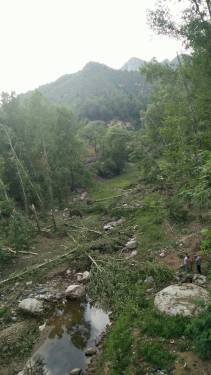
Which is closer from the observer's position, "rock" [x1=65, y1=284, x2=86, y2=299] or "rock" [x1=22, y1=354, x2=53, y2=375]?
"rock" [x1=22, y1=354, x2=53, y2=375]

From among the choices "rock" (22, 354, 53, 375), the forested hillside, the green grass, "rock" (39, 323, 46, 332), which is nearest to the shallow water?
"rock" (22, 354, 53, 375)

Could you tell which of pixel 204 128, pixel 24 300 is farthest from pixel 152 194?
pixel 24 300

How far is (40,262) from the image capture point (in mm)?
18766

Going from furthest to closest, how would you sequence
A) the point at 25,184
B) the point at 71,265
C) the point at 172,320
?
the point at 25,184 → the point at 71,265 → the point at 172,320

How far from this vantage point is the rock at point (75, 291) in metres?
14.7

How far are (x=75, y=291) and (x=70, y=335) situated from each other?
245 centimetres

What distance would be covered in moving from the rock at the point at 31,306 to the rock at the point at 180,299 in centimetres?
492

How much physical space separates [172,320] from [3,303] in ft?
26.2

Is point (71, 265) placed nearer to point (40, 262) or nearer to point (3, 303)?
point (40, 262)

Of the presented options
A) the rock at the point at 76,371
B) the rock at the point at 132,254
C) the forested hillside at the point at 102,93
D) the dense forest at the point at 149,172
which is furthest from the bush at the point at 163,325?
the forested hillside at the point at 102,93

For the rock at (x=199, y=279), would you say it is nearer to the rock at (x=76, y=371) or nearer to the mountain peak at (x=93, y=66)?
the rock at (x=76, y=371)

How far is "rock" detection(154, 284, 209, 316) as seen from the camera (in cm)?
1093

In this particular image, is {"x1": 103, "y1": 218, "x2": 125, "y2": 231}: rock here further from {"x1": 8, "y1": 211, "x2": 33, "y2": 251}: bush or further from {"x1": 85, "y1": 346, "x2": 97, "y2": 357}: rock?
{"x1": 85, "y1": 346, "x2": 97, "y2": 357}: rock

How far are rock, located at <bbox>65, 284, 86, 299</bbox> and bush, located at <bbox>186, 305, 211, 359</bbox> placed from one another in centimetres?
608
